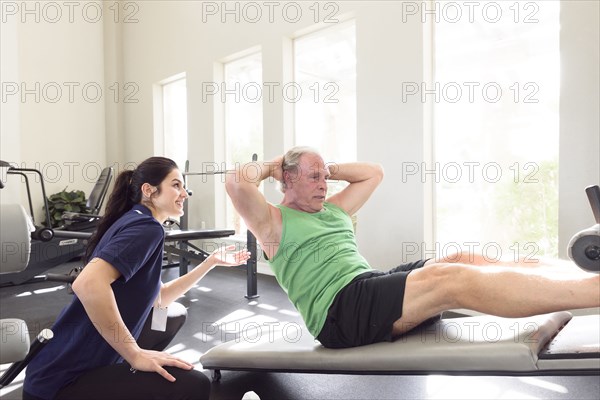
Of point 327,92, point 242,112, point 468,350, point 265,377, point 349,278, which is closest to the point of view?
point 468,350

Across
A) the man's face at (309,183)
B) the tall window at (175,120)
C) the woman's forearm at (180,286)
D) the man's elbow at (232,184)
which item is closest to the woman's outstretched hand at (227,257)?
the woman's forearm at (180,286)

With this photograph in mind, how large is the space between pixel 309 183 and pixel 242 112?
324 cm

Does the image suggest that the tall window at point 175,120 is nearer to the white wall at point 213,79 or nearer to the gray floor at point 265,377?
the white wall at point 213,79

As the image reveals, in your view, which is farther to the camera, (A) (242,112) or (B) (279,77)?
(A) (242,112)

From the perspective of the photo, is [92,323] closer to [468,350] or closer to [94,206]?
[468,350]

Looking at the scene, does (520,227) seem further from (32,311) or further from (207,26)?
(207,26)

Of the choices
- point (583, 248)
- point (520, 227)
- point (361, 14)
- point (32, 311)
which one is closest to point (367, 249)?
point (520, 227)

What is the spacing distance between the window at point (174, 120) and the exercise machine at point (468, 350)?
457 centimetres

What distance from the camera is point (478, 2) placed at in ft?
9.89


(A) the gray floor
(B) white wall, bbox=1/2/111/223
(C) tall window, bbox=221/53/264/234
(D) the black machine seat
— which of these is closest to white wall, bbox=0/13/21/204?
(D) the black machine seat

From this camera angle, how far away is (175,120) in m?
6.03

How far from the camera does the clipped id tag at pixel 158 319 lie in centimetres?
168

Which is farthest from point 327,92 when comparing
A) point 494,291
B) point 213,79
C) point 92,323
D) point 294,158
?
point 92,323

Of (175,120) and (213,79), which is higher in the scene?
(213,79)
